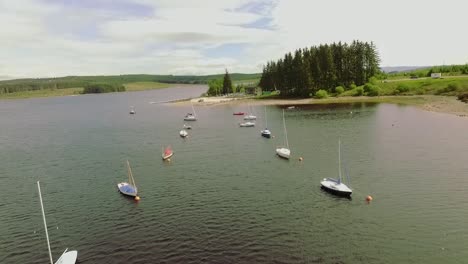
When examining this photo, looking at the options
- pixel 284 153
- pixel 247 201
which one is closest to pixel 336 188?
pixel 247 201

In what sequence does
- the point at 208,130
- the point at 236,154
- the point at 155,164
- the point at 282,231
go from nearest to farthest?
the point at 282,231, the point at 155,164, the point at 236,154, the point at 208,130

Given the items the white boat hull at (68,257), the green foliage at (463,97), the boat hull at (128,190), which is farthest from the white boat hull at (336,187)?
the green foliage at (463,97)

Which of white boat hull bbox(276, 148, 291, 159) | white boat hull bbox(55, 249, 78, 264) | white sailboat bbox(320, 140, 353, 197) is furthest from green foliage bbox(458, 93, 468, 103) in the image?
white boat hull bbox(55, 249, 78, 264)

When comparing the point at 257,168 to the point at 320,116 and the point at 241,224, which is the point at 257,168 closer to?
the point at 241,224

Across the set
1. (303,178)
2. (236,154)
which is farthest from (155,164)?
(303,178)

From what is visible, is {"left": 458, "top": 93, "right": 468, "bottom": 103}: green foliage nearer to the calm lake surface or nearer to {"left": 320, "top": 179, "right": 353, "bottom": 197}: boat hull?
the calm lake surface

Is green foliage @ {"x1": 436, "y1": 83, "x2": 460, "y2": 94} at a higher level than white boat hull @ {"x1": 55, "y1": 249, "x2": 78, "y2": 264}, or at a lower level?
higher
